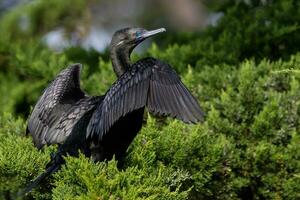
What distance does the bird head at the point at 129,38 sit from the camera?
6.27 meters

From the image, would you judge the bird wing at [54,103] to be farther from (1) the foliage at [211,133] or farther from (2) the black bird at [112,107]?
(1) the foliage at [211,133]

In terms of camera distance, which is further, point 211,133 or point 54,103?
point 211,133

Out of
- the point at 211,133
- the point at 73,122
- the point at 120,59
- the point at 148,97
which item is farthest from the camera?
the point at 211,133

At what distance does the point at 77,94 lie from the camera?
645 centimetres

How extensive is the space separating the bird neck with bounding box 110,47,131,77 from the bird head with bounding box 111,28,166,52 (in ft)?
0.08

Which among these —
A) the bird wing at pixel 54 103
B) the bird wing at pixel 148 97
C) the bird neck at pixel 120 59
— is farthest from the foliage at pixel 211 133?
the bird neck at pixel 120 59

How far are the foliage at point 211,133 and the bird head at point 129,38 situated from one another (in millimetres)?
622

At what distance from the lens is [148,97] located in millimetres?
5203

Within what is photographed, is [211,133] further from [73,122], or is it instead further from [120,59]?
[73,122]

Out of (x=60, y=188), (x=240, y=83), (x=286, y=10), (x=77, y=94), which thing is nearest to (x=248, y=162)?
(x=240, y=83)

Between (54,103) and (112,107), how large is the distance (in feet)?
3.62

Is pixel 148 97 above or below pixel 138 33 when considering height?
below

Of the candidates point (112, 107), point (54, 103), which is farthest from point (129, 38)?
point (112, 107)

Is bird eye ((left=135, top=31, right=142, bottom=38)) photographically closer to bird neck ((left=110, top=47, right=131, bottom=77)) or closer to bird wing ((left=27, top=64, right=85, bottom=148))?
bird neck ((left=110, top=47, right=131, bottom=77))
